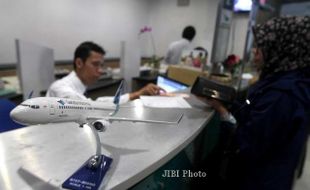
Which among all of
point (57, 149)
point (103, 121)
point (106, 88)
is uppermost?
point (103, 121)

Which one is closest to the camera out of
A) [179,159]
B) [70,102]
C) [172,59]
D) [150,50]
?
[70,102]

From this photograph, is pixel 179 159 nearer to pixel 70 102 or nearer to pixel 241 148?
pixel 241 148

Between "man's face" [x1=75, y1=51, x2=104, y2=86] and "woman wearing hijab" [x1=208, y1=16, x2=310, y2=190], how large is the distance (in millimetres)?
939

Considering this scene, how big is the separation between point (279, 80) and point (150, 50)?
4639mm

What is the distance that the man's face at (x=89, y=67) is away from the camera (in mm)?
1669

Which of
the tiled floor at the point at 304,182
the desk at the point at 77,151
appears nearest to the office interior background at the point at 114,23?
the tiled floor at the point at 304,182

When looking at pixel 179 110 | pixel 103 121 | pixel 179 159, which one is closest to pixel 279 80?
pixel 179 110

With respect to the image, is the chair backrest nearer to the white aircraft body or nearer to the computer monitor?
the white aircraft body

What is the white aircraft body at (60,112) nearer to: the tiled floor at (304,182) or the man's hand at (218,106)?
the man's hand at (218,106)

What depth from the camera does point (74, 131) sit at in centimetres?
78

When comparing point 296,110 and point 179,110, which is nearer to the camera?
point 296,110

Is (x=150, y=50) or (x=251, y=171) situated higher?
(x=150, y=50)

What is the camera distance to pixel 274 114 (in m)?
0.95

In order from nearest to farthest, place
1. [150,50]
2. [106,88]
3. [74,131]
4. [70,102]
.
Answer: [70,102] < [74,131] < [106,88] < [150,50]
